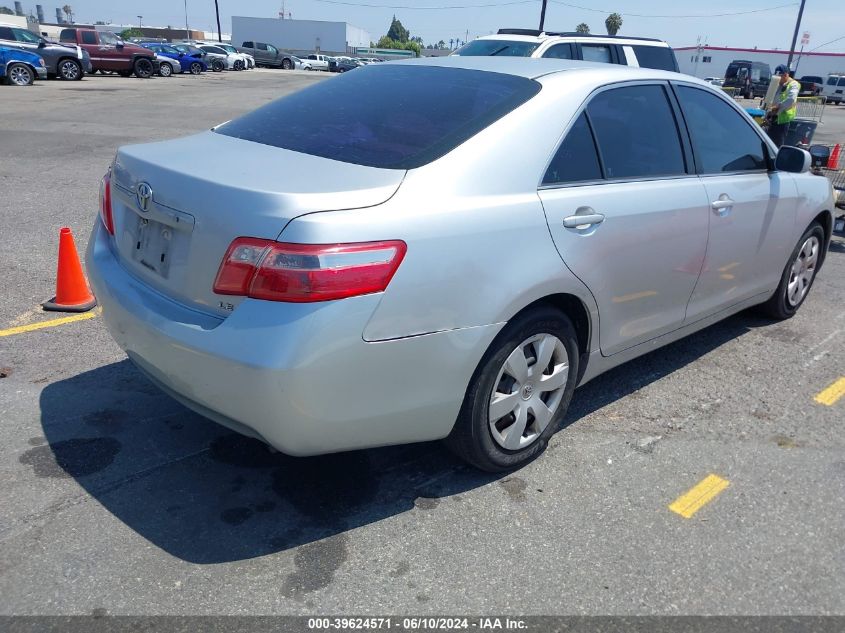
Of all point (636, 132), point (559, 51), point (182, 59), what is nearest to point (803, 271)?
point (636, 132)

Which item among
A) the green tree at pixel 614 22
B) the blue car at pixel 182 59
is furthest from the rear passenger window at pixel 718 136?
the green tree at pixel 614 22

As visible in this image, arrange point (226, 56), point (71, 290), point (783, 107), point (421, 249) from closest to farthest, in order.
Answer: point (421, 249)
point (71, 290)
point (783, 107)
point (226, 56)

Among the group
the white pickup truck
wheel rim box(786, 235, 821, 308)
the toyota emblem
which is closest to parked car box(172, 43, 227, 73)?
the white pickup truck

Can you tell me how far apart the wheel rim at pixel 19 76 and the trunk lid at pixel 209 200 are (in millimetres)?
22772

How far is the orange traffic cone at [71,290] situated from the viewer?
4867 mm

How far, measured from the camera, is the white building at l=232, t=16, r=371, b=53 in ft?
322

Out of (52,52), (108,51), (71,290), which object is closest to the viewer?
(71,290)

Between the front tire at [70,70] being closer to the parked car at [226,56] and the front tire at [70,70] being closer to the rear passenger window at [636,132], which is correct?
the parked car at [226,56]

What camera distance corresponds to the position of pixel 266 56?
175ft

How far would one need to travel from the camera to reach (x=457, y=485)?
3.16 metres

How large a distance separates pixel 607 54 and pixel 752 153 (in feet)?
25.7

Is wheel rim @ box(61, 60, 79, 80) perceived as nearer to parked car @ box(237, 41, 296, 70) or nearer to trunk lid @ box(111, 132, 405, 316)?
trunk lid @ box(111, 132, 405, 316)

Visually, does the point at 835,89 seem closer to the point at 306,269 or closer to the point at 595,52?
the point at 595,52

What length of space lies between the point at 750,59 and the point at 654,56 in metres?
58.8
